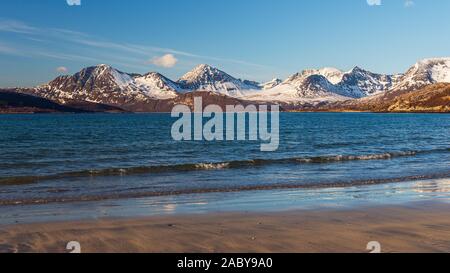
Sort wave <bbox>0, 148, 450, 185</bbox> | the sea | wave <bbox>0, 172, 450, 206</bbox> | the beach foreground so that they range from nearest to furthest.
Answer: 1. the beach foreground
2. the sea
3. wave <bbox>0, 172, 450, 206</bbox>
4. wave <bbox>0, 148, 450, 185</bbox>

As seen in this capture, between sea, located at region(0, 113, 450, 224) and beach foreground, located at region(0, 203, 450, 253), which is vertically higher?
beach foreground, located at region(0, 203, 450, 253)

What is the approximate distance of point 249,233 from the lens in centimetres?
1415

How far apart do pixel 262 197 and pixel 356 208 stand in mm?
4635

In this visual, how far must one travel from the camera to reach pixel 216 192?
2344 centimetres

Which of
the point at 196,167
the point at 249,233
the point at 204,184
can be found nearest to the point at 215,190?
the point at 204,184

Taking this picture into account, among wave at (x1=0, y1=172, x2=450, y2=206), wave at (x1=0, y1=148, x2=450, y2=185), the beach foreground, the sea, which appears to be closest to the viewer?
the beach foreground

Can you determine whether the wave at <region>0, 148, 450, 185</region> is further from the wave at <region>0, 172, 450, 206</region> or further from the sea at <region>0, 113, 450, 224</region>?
the wave at <region>0, 172, 450, 206</region>

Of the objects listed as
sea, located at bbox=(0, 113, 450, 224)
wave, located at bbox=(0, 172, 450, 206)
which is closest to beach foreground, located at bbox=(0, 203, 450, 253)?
sea, located at bbox=(0, 113, 450, 224)

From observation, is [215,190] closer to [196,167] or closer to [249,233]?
[249,233]

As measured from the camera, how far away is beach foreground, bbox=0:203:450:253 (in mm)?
12547

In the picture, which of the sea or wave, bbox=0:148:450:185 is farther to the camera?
wave, bbox=0:148:450:185

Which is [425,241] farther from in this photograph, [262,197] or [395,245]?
[262,197]
